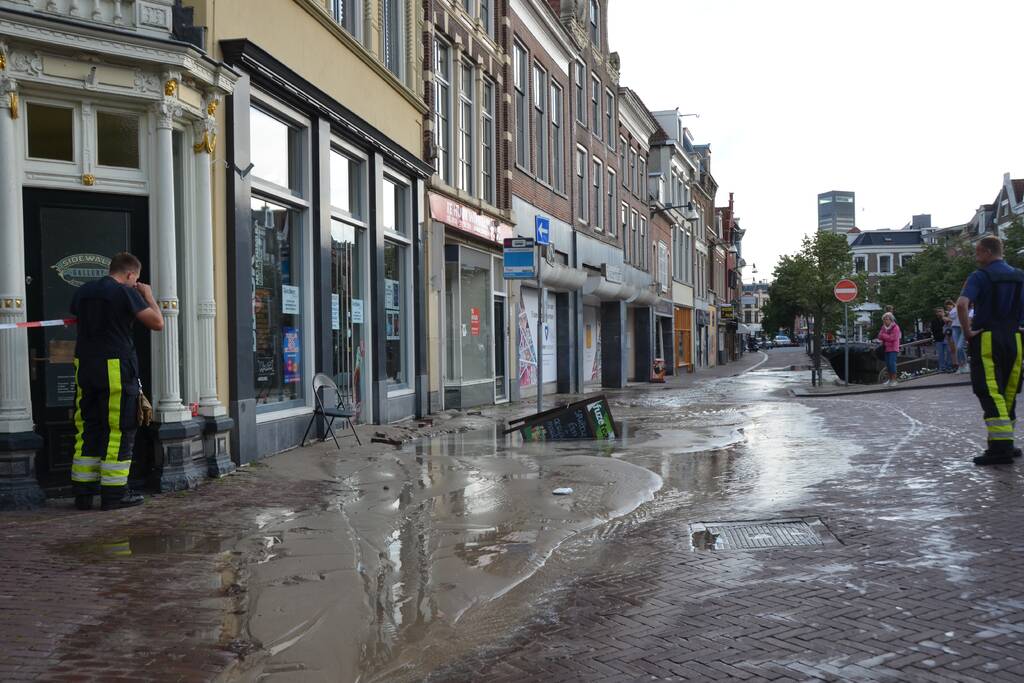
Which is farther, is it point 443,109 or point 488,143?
point 488,143

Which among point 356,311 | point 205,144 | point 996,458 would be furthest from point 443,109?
point 996,458

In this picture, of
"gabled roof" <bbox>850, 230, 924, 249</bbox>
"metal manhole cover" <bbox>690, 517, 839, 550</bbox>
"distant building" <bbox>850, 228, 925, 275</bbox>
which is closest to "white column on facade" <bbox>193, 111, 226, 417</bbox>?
"metal manhole cover" <bbox>690, 517, 839, 550</bbox>

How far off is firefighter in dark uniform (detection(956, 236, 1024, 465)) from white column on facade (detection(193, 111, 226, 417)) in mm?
6664

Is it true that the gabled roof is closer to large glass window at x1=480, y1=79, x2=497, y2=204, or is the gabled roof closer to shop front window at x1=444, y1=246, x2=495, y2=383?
large glass window at x1=480, y1=79, x2=497, y2=204

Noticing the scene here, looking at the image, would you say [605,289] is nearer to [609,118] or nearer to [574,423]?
[609,118]

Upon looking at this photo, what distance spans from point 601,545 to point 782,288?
3534 centimetres

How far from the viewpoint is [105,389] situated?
22.9 ft

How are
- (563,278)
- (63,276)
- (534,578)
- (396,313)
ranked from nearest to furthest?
(534,578) → (63,276) → (396,313) → (563,278)

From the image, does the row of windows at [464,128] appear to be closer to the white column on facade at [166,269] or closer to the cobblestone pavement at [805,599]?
the white column on facade at [166,269]

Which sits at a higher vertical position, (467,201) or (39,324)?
(467,201)

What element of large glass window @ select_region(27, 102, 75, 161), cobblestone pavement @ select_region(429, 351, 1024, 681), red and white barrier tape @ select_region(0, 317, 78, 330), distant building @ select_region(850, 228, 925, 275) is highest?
distant building @ select_region(850, 228, 925, 275)

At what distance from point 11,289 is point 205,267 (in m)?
1.66

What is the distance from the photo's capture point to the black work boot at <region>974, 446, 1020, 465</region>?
8.45 m

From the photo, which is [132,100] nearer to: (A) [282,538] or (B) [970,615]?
(A) [282,538]
